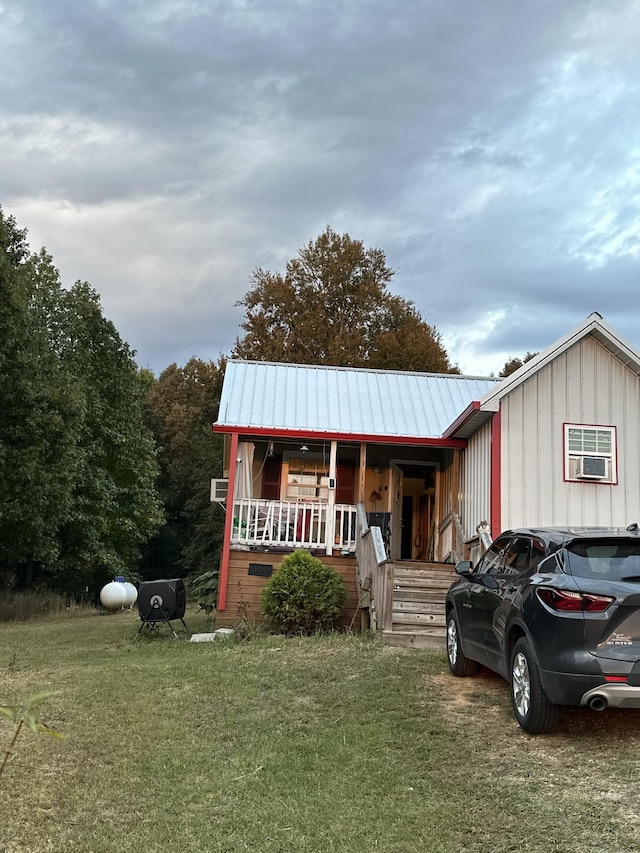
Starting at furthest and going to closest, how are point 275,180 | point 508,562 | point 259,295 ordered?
1. point 259,295
2. point 275,180
3. point 508,562

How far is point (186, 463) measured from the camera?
38.3m

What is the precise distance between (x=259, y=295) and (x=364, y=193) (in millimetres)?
15115

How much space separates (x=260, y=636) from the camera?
11562 mm

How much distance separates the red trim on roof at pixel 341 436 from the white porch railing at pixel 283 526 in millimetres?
1287

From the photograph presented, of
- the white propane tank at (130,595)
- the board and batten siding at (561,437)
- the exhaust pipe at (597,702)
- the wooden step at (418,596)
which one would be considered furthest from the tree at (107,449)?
the exhaust pipe at (597,702)

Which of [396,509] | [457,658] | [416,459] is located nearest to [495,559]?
[457,658]

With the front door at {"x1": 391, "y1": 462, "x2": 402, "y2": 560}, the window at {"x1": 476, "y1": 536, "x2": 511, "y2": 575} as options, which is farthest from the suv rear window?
the front door at {"x1": 391, "y1": 462, "x2": 402, "y2": 560}

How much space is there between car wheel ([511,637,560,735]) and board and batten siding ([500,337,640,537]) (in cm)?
650

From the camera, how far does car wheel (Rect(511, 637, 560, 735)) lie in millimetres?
5711

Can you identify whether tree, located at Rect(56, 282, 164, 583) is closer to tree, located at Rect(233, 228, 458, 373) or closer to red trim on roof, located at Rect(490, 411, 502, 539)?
tree, located at Rect(233, 228, 458, 373)

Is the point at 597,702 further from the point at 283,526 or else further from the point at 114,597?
the point at 114,597

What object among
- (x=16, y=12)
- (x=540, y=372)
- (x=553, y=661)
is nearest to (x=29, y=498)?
(x=540, y=372)

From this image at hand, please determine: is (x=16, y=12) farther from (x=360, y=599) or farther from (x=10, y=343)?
(x=10, y=343)

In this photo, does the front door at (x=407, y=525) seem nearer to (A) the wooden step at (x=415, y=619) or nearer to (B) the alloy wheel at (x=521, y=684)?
(A) the wooden step at (x=415, y=619)
